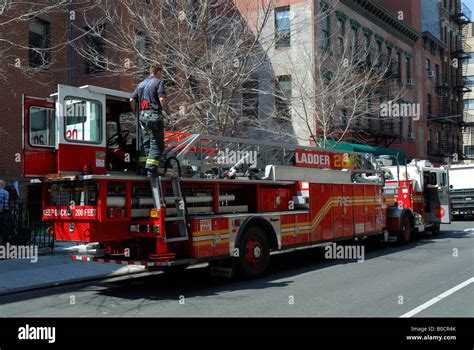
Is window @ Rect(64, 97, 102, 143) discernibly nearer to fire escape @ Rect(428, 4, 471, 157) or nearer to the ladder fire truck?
the ladder fire truck

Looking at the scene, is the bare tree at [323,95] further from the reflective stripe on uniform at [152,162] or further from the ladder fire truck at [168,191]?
the reflective stripe on uniform at [152,162]

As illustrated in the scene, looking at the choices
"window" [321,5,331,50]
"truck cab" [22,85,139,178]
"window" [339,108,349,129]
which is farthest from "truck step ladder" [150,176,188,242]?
"window" [321,5,331,50]

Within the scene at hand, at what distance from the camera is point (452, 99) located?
4522cm

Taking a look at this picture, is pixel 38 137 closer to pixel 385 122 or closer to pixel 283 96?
pixel 283 96

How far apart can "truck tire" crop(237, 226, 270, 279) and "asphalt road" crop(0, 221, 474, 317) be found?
20 cm

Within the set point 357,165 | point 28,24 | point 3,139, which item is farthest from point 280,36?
point 3,139

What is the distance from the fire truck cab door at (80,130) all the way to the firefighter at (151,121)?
0.64m

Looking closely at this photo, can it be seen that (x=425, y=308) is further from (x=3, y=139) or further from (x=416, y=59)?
(x=416, y=59)

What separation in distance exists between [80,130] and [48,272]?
12.9 feet

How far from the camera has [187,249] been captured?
842 cm

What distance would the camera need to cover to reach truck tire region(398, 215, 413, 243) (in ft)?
48.1

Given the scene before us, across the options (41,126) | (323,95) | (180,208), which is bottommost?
(180,208)

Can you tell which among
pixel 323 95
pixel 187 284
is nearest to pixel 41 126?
pixel 187 284

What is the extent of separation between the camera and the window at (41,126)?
7836 millimetres
